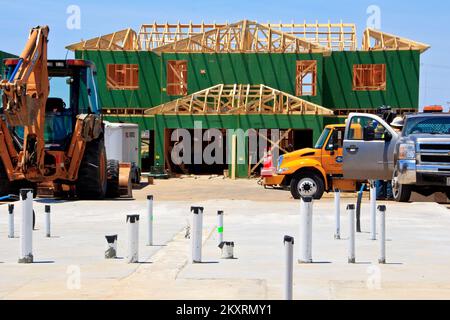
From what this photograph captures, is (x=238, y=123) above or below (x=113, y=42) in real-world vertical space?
below

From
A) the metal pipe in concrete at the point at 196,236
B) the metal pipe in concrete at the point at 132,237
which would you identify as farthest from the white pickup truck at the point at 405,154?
the metal pipe in concrete at the point at 132,237

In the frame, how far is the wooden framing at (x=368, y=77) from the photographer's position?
50.3 metres

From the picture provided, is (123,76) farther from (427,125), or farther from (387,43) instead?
(427,125)

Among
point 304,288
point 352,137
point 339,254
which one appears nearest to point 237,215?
point 352,137

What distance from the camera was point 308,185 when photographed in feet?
91.1

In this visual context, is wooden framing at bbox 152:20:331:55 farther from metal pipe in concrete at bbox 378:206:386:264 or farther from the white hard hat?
metal pipe in concrete at bbox 378:206:386:264

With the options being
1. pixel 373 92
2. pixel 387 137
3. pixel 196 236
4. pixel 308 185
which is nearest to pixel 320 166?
pixel 308 185

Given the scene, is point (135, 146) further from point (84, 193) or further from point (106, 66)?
point (84, 193)

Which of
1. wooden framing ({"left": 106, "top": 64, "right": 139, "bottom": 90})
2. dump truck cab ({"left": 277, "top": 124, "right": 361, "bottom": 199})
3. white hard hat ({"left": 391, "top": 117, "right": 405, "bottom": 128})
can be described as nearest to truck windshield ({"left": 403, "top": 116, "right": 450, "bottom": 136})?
white hard hat ({"left": 391, "top": 117, "right": 405, "bottom": 128})

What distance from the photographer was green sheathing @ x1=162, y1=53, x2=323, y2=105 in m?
49.4

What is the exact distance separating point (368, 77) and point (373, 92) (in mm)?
949

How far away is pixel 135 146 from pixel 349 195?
1315 cm

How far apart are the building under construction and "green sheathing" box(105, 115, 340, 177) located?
0.10 meters

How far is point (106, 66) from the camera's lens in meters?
51.3
